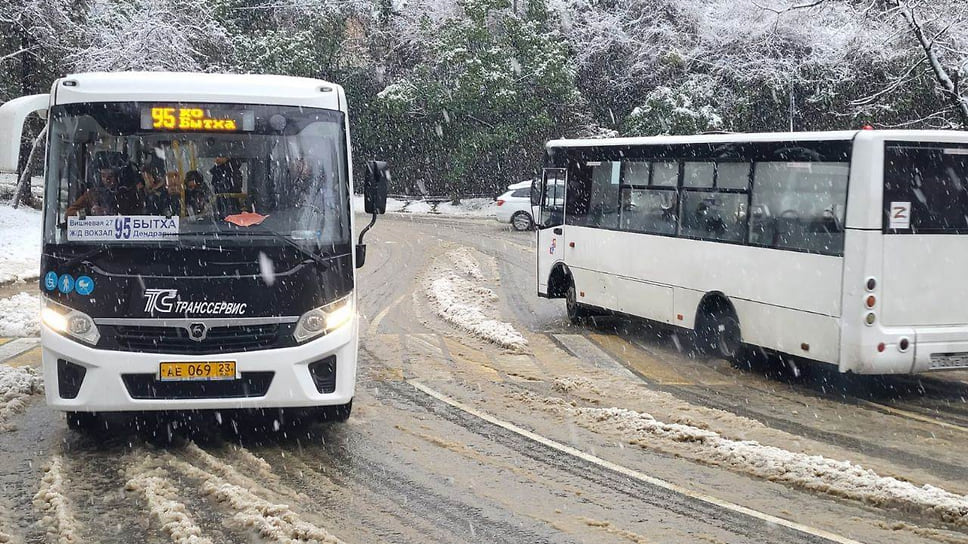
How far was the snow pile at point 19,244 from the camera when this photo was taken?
70.6 feet

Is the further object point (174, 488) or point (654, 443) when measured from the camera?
point (654, 443)

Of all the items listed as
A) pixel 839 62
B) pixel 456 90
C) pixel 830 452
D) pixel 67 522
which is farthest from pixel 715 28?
pixel 67 522

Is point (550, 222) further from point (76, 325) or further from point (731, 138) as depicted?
point (76, 325)

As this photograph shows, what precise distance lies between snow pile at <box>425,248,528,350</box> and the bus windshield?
18.0 feet

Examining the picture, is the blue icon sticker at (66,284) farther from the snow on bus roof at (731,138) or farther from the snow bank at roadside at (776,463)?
the snow on bus roof at (731,138)

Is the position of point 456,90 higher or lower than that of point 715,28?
lower

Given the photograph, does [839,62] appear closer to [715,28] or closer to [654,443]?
[715,28]

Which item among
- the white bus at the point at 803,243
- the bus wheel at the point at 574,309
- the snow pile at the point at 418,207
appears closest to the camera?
the white bus at the point at 803,243

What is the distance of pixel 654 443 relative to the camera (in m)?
8.33

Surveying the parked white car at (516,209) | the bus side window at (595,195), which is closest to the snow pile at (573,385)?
the bus side window at (595,195)


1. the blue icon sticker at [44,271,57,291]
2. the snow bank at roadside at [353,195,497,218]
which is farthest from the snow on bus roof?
the snow bank at roadside at [353,195,497,218]

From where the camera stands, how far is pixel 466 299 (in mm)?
17734

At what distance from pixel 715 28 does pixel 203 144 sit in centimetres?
3541

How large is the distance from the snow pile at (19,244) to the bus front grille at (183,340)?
1417 centimetres
